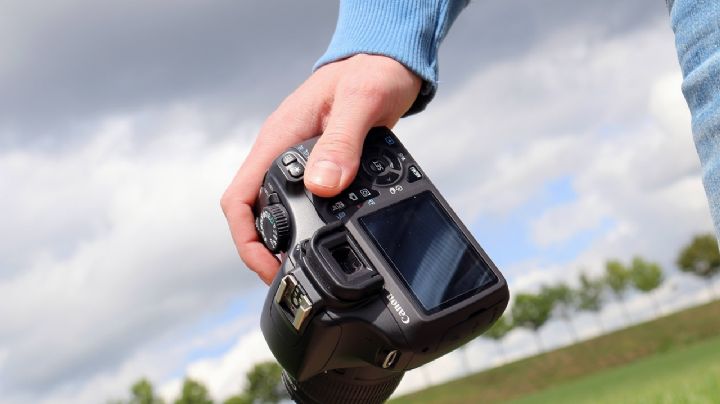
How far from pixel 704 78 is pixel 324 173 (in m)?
1.22

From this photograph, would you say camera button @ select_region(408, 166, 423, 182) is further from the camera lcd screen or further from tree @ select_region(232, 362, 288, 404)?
tree @ select_region(232, 362, 288, 404)

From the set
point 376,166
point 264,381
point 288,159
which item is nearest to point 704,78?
point 376,166

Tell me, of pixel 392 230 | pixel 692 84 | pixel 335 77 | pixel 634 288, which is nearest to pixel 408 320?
pixel 392 230

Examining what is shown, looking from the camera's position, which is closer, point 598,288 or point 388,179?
point 388,179

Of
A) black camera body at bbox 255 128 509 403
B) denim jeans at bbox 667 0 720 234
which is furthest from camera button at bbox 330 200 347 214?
denim jeans at bbox 667 0 720 234

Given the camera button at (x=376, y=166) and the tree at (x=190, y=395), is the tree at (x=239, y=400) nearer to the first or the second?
the tree at (x=190, y=395)

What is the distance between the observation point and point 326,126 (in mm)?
2701

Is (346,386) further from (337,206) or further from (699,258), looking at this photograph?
(699,258)

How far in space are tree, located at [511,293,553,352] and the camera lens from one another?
7506 centimetres

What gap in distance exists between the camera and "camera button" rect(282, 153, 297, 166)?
2707 mm

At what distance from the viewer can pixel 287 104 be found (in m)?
2.87

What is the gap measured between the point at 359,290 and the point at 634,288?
7872cm

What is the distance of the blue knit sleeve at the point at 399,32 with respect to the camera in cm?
268

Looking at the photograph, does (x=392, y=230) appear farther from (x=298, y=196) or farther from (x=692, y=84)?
(x=692, y=84)
